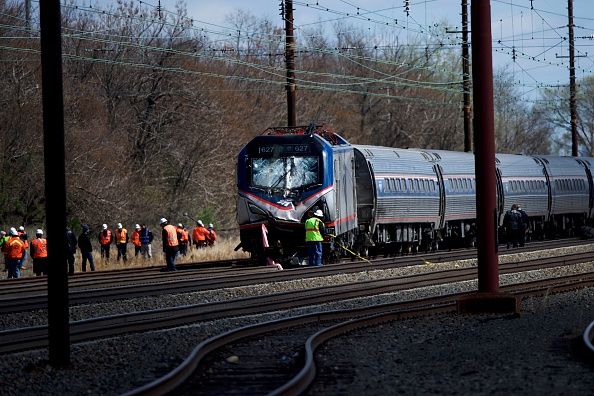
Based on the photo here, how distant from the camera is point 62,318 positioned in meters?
12.9

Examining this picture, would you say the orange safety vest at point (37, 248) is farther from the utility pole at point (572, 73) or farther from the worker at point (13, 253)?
the utility pole at point (572, 73)

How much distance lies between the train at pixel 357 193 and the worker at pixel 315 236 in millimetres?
503

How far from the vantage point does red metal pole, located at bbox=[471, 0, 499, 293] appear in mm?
17750

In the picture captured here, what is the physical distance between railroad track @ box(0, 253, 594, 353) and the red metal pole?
3.68 metres

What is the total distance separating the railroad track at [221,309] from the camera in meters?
15.1

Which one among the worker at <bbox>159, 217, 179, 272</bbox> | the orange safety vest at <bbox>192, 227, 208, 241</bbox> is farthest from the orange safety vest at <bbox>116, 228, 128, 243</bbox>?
the worker at <bbox>159, 217, 179, 272</bbox>

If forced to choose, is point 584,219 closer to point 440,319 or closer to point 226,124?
point 226,124

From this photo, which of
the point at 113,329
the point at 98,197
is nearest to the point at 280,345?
the point at 113,329

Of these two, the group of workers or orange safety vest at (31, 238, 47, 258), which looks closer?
the group of workers

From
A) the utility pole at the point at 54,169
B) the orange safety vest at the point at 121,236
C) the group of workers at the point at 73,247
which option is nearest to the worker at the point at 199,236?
the group of workers at the point at 73,247

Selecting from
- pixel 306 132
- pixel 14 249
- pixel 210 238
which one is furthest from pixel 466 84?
pixel 14 249

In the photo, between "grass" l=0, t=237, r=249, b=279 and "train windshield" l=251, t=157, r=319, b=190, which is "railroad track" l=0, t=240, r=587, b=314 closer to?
"train windshield" l=251, t=157, r=319, b=190

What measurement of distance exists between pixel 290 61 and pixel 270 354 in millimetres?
22749

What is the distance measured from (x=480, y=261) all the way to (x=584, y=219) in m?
36.6
